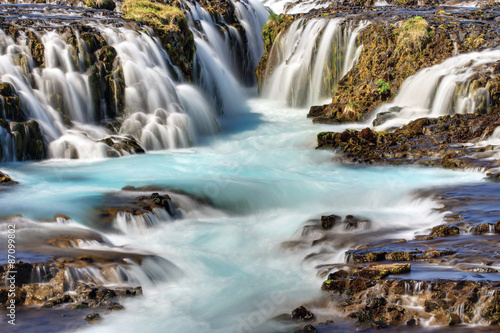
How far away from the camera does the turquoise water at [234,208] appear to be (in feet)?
22.5

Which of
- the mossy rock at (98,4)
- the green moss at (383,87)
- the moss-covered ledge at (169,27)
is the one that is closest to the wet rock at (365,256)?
the green moss at (383,87)

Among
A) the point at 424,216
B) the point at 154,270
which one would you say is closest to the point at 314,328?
the point at 154,270

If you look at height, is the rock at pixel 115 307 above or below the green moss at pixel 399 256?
below

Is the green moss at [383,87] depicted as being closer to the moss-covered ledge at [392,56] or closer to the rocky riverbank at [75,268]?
the moss-covered ledge at [392,56]

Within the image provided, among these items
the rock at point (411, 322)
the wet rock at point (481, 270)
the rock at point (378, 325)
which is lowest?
the rock at point (378, 325)

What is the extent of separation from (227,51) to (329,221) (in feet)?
55.1

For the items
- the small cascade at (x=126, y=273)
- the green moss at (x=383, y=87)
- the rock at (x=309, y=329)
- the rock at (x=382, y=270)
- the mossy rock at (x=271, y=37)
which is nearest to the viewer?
the rock at (x=309, y=329)

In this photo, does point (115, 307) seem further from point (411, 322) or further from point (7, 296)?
point (411, 322)

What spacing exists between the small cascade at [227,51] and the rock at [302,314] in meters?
14.6

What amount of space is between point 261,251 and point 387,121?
8.64 metres

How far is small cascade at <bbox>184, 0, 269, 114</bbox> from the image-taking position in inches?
821

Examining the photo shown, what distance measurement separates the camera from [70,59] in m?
15.5

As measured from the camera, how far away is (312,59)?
20453mm

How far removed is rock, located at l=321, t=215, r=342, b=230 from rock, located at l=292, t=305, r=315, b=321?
9.17ft
